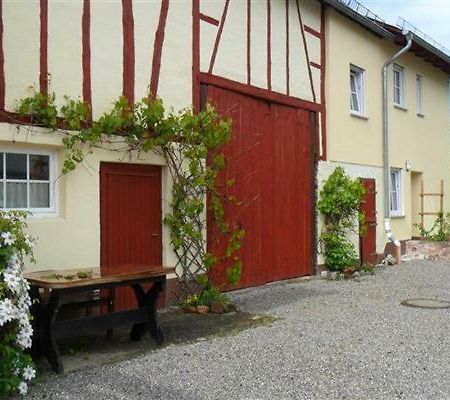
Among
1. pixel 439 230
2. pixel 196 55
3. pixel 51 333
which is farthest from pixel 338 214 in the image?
pixel 51 333

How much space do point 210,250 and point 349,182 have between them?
3.80 metres

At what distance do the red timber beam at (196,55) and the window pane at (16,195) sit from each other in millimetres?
2835

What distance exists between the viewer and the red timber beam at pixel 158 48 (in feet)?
25.5

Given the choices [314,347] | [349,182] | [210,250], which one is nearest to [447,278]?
[349,182]

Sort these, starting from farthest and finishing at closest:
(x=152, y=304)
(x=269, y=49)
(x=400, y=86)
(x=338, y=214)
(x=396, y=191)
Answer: (x=400, y=86)
(x=396, y=191)
(x=338, y=214)
(x=269, y=49)
(x=152, y=304)

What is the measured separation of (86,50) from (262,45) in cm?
368

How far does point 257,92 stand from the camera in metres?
9.54

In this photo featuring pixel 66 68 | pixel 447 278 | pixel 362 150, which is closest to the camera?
pixel 66 68

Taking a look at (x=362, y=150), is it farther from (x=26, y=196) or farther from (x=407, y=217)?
(x=26, y=196)

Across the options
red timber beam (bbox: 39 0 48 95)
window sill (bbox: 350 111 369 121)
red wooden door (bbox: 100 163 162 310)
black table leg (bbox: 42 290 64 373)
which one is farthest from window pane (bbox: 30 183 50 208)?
window sill (bbox: 350 111 369 121)

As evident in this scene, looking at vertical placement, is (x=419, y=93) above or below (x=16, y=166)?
above

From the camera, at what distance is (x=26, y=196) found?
651 cm

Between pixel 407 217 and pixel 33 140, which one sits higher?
pixel 33 140

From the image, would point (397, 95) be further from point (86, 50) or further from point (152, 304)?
point (152, 304)
